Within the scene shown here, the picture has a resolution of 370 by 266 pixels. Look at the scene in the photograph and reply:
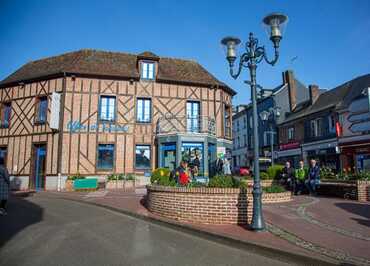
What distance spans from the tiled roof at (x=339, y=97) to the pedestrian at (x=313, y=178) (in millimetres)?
12785

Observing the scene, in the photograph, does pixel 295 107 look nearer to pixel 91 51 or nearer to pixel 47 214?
pixel 91 51

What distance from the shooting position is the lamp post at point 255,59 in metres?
5.96

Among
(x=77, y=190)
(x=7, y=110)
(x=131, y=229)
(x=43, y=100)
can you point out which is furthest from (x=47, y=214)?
(x=7, y=110)

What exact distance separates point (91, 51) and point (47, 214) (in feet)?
46.2

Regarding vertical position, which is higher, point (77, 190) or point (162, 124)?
point (162, 124)

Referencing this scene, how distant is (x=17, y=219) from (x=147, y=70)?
42.1 ft

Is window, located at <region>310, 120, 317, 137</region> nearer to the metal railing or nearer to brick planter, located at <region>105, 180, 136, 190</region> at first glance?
the metal railing

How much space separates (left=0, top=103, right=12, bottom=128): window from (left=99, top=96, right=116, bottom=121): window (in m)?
6.81

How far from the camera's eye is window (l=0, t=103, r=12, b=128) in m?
19.4

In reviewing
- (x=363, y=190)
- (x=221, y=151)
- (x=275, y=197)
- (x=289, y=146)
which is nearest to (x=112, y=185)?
(x=221, y=151)

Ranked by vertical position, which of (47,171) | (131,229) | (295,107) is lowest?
(131,229)

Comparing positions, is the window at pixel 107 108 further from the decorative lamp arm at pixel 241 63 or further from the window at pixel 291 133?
the window at pixel 291 133

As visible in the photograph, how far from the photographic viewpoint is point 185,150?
1739 cm

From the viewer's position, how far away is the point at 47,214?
8891 mm
